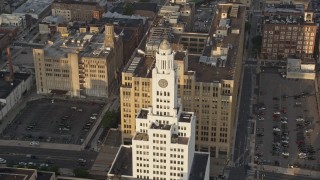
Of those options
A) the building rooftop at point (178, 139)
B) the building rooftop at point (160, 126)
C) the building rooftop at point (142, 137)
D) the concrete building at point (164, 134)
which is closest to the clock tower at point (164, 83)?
the concrete building at point (164, 134)

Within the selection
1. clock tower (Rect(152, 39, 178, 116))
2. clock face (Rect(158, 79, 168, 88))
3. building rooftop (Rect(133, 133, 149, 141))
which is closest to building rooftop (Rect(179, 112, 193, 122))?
clock tower (Rect(152, 39, 178, 116))

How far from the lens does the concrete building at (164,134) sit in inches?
7402

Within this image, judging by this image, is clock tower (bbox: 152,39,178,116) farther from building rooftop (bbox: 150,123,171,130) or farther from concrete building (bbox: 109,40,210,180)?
building rooftop (bbox: 150,123,171,130)

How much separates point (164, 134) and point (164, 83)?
16.9 meters

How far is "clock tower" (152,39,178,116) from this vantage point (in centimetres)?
18962

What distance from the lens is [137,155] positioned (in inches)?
7579

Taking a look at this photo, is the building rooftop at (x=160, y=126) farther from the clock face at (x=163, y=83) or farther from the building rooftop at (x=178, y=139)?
the clock face at (x=163, y=83)

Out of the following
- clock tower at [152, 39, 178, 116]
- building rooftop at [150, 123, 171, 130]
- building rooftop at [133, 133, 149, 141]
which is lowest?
building rooftop at [133, 133, 149, 141]

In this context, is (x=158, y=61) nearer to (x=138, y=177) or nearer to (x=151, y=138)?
(x=151, y=138)

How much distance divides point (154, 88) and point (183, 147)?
21900 millimetres

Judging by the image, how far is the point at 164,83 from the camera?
190500mm

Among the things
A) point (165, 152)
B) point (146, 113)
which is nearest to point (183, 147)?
point (165, 152)

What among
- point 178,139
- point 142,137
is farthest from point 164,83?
point 142,137

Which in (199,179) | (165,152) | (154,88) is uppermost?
(154,88)
